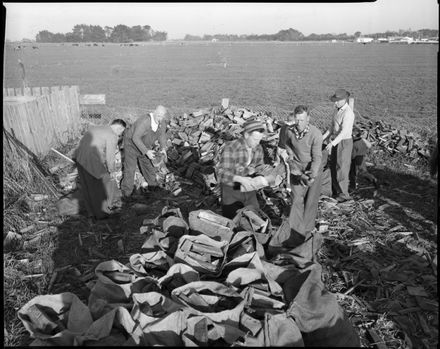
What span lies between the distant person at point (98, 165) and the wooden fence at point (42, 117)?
3.32 meters

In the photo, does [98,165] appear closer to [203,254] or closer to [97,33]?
[203,254]

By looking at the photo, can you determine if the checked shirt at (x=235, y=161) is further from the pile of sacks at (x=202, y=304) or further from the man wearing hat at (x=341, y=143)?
the man wearing hat at (x=341, y=143)

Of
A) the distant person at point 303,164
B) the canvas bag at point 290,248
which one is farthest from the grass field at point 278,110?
the canvas bag at point 290,248

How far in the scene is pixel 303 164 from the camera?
6035 mm

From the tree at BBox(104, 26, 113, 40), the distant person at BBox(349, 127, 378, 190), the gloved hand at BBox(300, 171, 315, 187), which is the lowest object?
the distant person at BBox(349, 127, 378, 190)

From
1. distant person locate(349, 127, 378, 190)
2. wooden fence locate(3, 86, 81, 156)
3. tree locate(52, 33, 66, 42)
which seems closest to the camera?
distant person locate(349, 127, 378, 190)

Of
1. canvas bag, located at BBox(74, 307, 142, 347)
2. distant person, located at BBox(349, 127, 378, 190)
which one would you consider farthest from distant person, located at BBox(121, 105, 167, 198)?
canvas bag, located at BBox(74, 307, 142, 347)

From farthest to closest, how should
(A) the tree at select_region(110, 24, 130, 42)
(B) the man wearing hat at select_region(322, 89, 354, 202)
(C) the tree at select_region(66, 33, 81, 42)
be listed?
(C) the tree at select_region(66, 33, 81, 42), (A) the tree at select_region(110, 24, 130, 42), (B) the man wearing hat at select_region(322, 89, 354, 202)

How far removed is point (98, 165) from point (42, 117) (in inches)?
211

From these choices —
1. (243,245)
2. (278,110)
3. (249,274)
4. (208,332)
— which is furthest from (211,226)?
(278,110)

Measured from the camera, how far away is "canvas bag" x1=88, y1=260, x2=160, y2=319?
3.25 meters

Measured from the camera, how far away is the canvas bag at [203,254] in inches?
148

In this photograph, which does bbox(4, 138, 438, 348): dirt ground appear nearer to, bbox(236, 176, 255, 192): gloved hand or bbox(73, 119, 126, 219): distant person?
bbox(73, 119, 126, 219): distant person

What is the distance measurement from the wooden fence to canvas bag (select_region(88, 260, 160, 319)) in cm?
697
